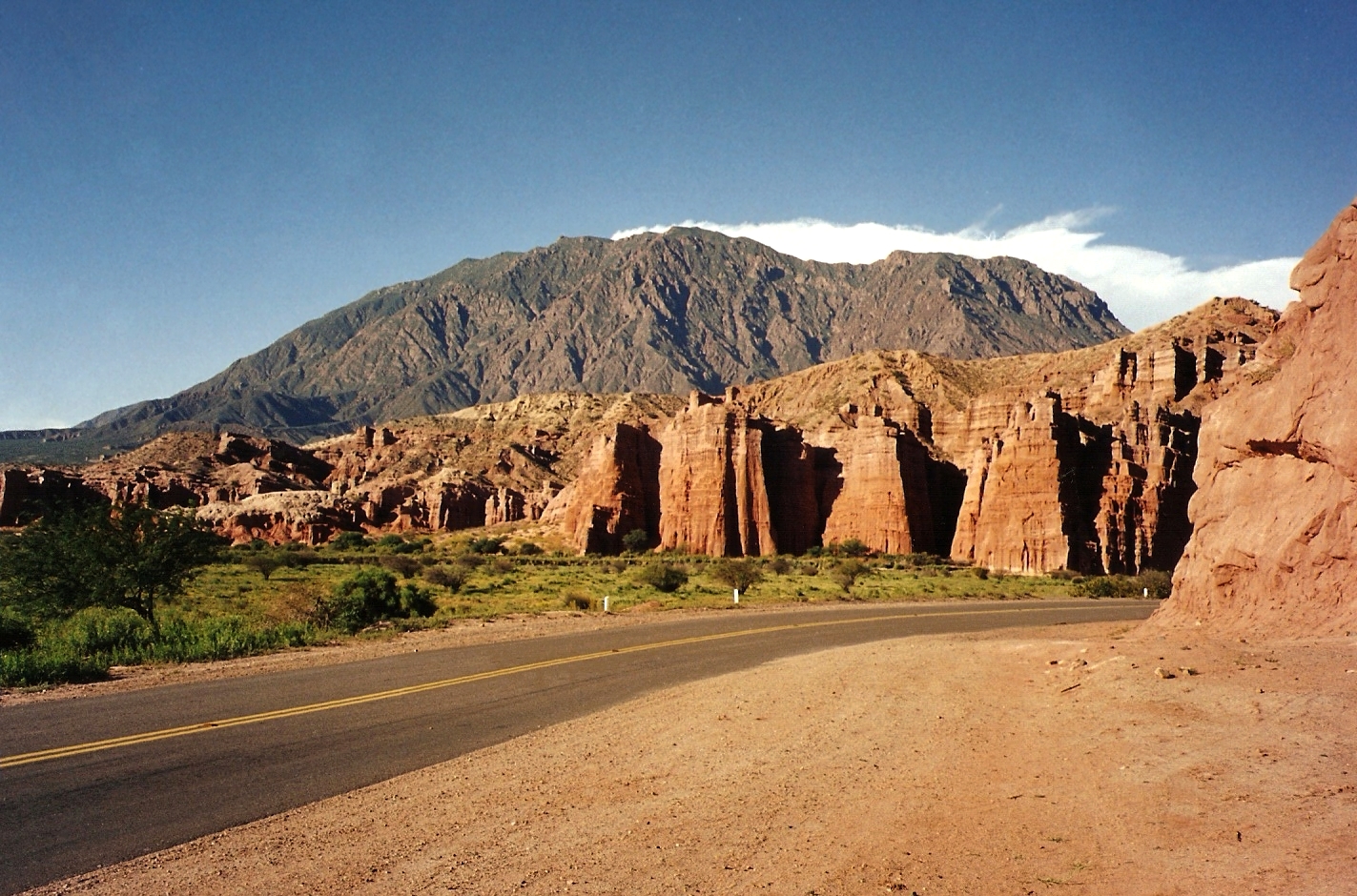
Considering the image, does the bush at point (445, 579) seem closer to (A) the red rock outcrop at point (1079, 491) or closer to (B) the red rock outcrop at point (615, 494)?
(B) the red rock outcrop at point (615, 494)

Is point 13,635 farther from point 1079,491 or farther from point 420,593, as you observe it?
point 1079,491

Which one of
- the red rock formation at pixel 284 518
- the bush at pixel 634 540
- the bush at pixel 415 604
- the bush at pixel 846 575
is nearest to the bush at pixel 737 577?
the bush at pixel 846 575

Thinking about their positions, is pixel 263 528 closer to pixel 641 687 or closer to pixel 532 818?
pixel 641 687

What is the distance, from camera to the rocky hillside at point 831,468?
207 feet

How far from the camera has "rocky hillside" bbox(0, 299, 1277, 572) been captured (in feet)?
207

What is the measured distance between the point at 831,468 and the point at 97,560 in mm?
69442

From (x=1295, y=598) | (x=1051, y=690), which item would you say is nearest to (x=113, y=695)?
(x=1051, y=690)

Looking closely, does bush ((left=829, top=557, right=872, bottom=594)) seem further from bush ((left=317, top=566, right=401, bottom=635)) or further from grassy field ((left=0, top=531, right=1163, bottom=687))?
bush ((left=317, top=566, right=401, bottom=635))

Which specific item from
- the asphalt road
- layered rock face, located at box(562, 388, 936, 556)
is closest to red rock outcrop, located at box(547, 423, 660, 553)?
layered rock face, located at box(562, 388, 936, 556)

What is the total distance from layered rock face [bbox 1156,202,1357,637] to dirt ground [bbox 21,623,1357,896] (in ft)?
4.96

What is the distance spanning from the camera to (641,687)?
49.9 feet

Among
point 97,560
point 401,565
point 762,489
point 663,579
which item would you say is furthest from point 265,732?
point 762,489

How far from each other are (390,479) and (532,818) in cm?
11653

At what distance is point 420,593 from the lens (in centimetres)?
3241
